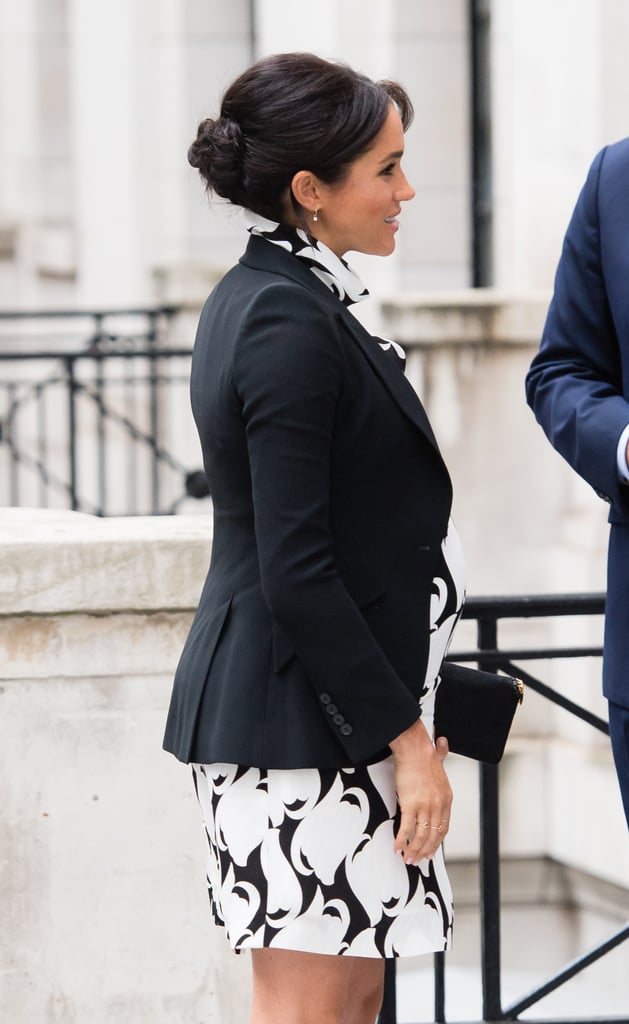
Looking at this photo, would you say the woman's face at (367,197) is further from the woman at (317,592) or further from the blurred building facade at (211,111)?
the blurred building facade at (211,111)

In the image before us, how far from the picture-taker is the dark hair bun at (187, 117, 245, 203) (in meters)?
2.21

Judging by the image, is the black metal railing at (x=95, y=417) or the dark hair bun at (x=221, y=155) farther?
the black metal railing at (x=95, y=417)

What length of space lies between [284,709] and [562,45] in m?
6.33

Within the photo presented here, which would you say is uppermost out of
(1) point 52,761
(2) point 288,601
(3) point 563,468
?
(2) point 288,601

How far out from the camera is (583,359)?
2.37 metres

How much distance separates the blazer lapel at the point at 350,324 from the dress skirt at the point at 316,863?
1.63ft

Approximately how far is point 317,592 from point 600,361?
606 millimetres

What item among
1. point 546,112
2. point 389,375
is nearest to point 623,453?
point 389,375

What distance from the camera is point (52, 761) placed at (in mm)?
3119

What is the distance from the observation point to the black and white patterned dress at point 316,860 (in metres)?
2.18

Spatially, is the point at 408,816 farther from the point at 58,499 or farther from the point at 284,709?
the point at 58,499

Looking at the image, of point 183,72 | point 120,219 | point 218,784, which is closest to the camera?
point 218,784

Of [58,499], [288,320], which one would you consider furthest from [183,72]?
[288,320]

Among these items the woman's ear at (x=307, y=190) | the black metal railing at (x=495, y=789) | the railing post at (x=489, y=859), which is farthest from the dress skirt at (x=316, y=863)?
the railing post at (x=489, y=859)
